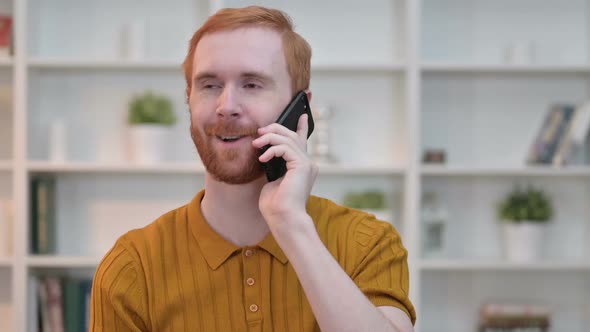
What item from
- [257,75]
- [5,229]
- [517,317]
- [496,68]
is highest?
[496,68]

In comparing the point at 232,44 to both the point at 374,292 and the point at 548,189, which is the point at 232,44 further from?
the point at 548,189

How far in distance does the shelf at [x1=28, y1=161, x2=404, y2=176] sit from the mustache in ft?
6.25

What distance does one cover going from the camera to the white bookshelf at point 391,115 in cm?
340

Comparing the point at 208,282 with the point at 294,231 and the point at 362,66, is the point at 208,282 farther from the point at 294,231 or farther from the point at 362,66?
the point at 362,66

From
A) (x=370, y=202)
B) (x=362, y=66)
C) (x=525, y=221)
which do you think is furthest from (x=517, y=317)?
(x=362, y=66)

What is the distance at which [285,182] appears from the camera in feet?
4.04

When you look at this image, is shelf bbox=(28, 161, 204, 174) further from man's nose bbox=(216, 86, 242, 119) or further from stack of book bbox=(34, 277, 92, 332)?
man's nose bbox=(216, 86, 242, 119)

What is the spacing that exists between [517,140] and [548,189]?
258 mm

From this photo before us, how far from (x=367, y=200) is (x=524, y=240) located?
68 cm

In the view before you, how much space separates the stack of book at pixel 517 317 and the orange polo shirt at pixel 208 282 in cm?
210

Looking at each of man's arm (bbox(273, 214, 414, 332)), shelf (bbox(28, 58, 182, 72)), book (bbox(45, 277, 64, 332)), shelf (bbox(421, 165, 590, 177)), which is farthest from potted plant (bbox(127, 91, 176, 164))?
man's arm (bbox(273, 214, 414, 332))

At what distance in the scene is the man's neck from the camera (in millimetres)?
1311

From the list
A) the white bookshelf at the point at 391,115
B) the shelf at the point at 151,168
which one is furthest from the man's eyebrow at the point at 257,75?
the white bookshelf at the point at 391,115

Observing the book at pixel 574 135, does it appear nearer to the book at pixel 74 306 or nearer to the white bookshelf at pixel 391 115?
the white bookshelf at pixel 391 115
